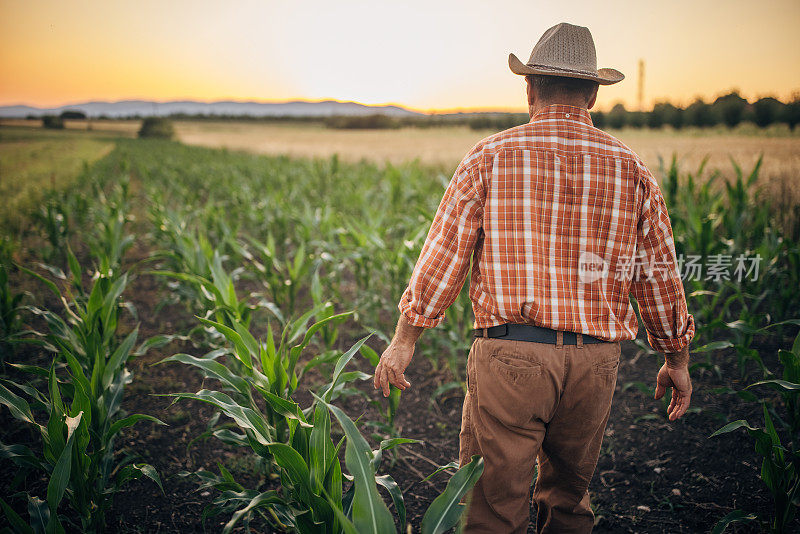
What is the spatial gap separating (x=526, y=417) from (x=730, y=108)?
11459mm

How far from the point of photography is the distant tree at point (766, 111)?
244 inches

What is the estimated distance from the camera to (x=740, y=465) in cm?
243

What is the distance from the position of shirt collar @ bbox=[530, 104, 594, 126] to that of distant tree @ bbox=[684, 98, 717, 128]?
1226cm

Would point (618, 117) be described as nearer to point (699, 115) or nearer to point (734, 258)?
point (699, 115)

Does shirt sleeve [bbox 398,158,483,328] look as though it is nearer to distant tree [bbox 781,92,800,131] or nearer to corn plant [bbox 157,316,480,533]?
corn plant [bbox 157,316,480,533]

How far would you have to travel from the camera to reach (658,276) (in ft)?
4.68

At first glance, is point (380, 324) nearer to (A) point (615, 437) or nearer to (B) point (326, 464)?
(A) point (615, 437)

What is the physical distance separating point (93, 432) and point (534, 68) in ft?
7.05

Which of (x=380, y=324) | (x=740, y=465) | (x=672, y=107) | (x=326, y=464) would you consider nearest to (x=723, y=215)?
(x=740, y=465)

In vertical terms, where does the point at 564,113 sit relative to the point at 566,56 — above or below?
below

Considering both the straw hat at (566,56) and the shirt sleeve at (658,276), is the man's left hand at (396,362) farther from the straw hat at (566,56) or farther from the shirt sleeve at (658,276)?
the straw hat at (566,56)

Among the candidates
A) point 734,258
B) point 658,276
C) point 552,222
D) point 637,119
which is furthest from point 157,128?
point 658,276

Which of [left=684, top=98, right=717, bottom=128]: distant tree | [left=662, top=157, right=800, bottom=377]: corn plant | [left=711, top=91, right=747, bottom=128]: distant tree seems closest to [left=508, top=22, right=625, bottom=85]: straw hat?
[left=662, top=157, right=800, bottom=377]: corn plant

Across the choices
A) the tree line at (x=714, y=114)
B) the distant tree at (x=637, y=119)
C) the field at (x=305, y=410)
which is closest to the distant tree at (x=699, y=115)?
the tree line at (x=714, y=114)
